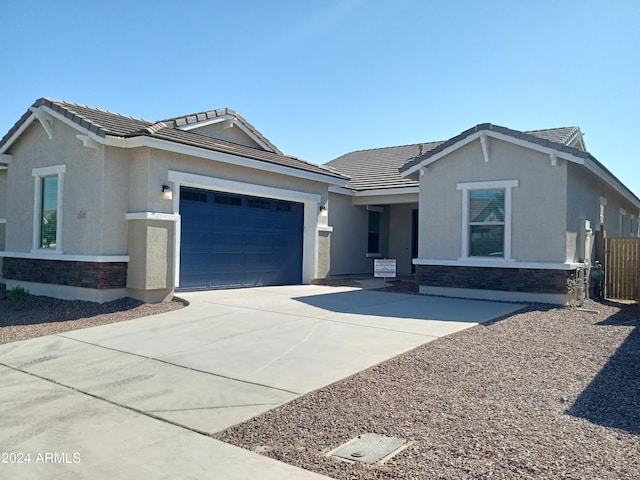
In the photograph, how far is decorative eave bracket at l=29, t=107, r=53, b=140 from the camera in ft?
42.0

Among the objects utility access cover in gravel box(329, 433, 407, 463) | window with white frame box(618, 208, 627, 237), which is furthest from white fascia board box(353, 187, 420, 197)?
utility access cover in gravel box(329, 433, 407, 463)

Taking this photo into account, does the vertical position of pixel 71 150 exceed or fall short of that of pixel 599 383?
it exceeds it

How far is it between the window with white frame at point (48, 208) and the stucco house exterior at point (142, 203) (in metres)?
0.02

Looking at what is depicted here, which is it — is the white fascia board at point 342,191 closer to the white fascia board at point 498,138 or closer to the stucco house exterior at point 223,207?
the stucco house exterior at point 223,207

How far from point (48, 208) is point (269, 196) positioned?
549 centimetres

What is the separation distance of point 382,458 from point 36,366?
512cm

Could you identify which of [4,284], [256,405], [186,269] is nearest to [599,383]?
[256,405]

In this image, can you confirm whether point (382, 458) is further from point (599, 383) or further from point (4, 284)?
point (4, 284)

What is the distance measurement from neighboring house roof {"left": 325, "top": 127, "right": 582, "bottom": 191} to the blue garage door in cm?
417

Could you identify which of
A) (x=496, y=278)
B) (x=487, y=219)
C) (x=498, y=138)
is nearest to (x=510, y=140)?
(x=498, y=138)

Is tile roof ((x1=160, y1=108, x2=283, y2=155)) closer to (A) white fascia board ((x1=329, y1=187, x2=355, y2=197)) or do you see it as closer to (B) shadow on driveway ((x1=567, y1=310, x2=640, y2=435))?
(A) white fascia board ((x1=329, y1=187, x2=355, y2=197))

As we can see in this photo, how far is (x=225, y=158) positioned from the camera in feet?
43.4

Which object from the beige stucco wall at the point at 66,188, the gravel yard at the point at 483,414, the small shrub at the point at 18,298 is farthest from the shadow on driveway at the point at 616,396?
the small shrub at the point at 18,298

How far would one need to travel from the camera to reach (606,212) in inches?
695
